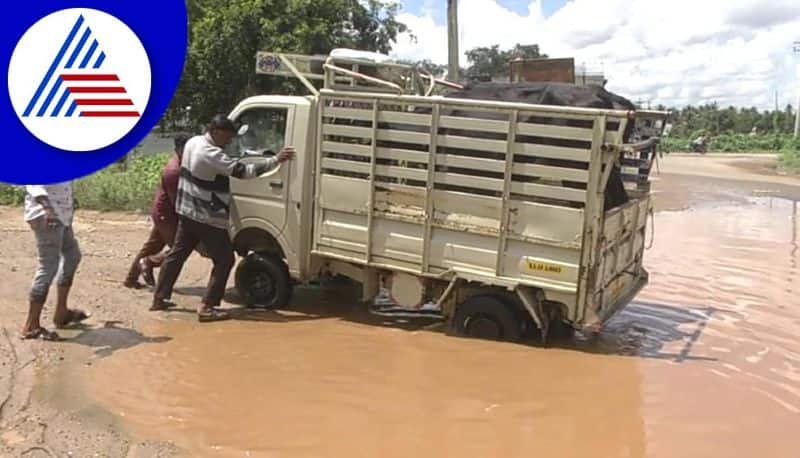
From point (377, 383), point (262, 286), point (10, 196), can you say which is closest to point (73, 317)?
point (262, 286)

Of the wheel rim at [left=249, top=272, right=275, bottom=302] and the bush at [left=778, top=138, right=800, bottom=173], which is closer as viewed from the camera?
the wheel rim at [left=249, top=272, right=275, bottom=302]

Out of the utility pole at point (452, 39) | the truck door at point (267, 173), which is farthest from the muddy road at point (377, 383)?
the utility pole at point (452, 39)

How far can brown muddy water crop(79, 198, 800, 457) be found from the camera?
4.70 meters

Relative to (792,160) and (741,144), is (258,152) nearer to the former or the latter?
(792,160)

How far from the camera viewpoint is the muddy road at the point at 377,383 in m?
4.65

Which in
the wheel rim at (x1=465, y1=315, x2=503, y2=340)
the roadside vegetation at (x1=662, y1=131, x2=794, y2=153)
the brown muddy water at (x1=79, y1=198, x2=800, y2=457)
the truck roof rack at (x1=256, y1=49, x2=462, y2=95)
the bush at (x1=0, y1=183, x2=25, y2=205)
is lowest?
the brown muddy water at (x1=79, y1=198, x2=800, y2=457)

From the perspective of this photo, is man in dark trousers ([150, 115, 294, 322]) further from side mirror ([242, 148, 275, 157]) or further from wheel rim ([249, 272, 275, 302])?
wheel rim ([249, 272, 275, 302])

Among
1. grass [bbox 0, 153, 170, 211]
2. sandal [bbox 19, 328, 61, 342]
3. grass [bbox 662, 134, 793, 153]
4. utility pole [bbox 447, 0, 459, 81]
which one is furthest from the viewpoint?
grass [bbox 662, 134, 793, 153]

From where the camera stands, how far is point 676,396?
559 centimetres

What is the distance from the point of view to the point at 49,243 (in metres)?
5.90

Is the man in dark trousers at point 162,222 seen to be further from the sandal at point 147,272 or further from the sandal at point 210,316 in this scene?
the sandal at point 210,316

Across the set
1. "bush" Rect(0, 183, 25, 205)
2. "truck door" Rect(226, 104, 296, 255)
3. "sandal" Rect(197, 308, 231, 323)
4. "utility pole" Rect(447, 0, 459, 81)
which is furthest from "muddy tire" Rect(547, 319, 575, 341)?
"utility pole" Rect(447, 0, 459, 81)

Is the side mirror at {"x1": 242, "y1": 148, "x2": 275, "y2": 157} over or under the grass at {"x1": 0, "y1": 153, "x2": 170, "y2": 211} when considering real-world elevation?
over

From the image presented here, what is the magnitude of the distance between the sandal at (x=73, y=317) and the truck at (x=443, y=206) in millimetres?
1506
